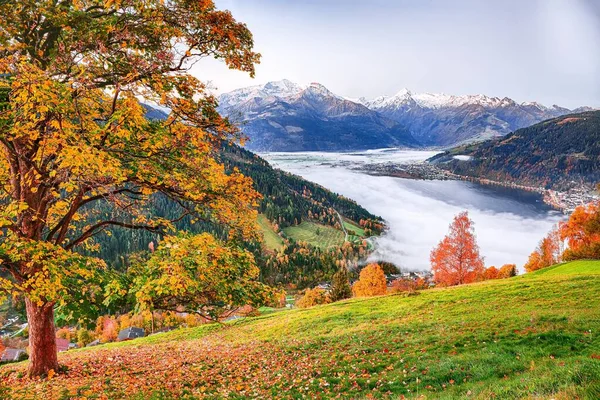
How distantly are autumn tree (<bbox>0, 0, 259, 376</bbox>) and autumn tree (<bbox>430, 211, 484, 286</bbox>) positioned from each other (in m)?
57.2

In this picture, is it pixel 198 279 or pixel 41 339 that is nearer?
pixel 198 279

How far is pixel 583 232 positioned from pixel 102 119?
89.0 meters

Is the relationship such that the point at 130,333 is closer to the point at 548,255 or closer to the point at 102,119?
the point at 102,119

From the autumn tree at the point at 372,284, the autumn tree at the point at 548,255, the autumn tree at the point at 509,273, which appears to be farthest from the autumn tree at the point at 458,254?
the autumn tree at the point at 548,255

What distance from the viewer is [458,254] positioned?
202 feet

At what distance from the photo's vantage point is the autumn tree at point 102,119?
9.67 metres

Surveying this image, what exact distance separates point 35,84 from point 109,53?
3530 millimetres

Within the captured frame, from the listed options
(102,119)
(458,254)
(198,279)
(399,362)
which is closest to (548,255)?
(458,254)

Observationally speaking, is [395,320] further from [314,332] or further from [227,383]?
[227,383]

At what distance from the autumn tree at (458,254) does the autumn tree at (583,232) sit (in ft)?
54.1

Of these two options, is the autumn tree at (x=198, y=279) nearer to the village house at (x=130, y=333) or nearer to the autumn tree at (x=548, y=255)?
the autumn tree at (x=548, y=255)

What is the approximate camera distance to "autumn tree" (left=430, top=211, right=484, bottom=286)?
60969 mm

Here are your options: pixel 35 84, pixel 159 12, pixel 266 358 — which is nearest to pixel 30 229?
pixel 35 84

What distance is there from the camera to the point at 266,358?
20.1 metres
